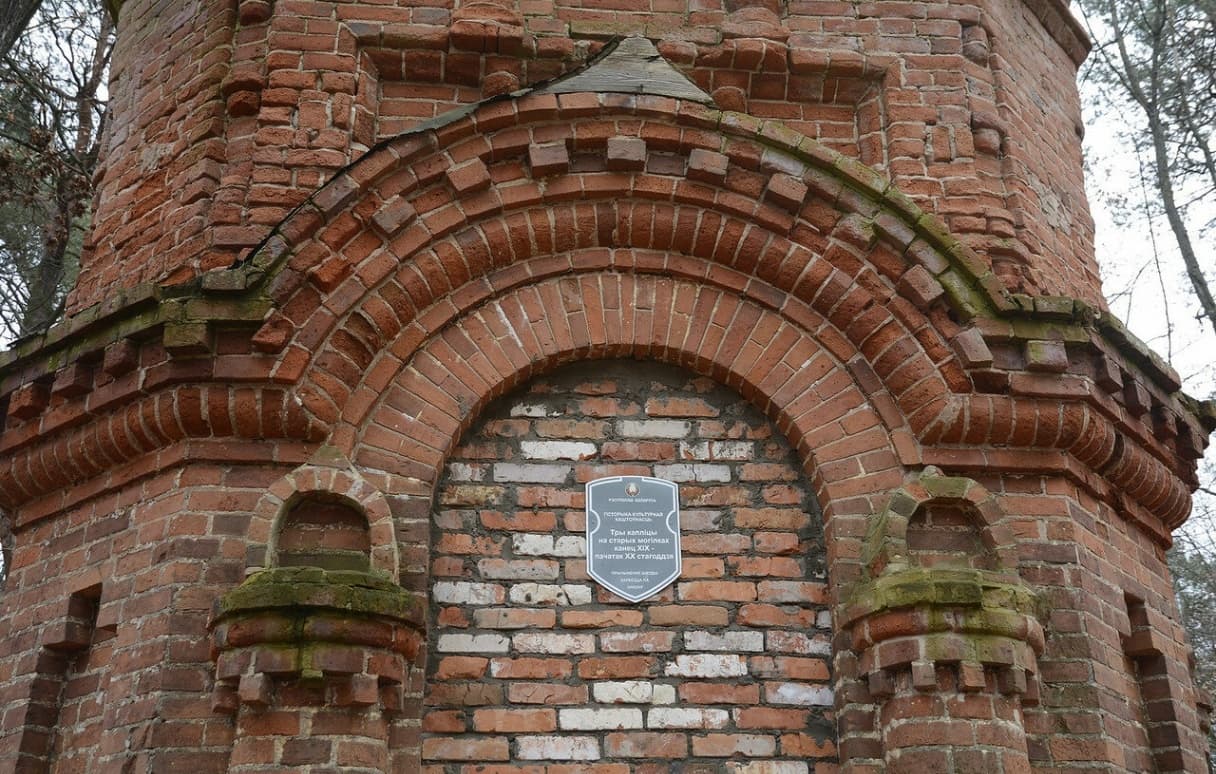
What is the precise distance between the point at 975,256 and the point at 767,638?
1810 mm

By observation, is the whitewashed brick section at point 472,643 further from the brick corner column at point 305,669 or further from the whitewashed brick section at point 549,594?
the brick corner column at point 305,669

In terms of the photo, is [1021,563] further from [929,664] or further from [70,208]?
[70,208]

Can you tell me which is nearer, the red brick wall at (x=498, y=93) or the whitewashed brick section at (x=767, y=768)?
the whitewashed brick section at (x=767, y=768)

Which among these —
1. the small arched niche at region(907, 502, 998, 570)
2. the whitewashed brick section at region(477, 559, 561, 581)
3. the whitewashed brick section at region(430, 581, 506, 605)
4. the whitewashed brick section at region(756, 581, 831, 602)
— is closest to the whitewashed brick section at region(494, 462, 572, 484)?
the whitewashed brick section at region(477, 559, 561, 581)

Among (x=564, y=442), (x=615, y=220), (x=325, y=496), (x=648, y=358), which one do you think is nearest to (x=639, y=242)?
(x=615, y=220)

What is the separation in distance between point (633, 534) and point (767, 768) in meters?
1.04

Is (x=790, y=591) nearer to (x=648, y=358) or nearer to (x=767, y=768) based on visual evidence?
(x=767, y=768)

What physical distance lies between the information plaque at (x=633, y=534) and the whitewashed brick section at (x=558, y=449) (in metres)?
0.14

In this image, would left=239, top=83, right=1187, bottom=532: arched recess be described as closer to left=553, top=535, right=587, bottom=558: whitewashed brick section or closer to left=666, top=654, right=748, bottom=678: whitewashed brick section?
left=553, top=535, right=587, bottom=558: whitewashed brick section

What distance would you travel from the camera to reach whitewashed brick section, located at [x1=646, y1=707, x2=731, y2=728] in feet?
13.8

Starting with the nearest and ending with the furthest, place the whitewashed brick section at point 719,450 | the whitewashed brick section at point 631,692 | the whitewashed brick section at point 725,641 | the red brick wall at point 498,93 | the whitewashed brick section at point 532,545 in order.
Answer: the whitewashed brick section at point 631,692, the whitewashed brick section at point 725,641, the whitewashed brick section at point 532,545, the whitewashed brick section at point 719,450, the red brick wall at point 498,93

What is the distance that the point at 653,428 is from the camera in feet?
15.4

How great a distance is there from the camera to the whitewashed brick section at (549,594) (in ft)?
14.2

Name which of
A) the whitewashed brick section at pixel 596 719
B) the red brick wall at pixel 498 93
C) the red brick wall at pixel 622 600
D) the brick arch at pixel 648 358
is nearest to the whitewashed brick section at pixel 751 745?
the red brick wall at pixel 622 600
